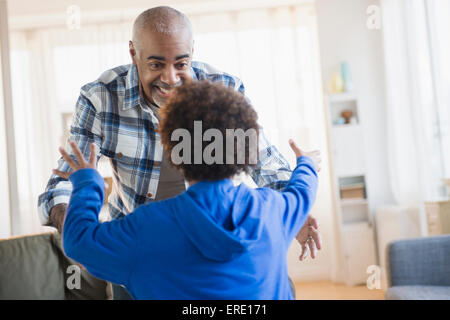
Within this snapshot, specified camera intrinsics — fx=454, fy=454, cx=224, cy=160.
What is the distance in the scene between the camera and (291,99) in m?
4.24

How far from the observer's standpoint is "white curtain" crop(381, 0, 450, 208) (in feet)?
10.3

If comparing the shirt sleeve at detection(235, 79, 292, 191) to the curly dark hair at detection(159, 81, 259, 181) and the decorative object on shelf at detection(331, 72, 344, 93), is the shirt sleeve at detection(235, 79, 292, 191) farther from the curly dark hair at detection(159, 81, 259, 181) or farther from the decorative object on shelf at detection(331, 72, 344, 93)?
the decorative object on shelf at detection(331, 72, 344, 93)

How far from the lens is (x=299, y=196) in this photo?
0.83 meters

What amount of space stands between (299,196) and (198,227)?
22 centimetres

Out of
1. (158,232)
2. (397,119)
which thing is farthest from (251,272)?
(397,119)

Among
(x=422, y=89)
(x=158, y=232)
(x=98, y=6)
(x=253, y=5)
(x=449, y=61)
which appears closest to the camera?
(x=158, y=232)

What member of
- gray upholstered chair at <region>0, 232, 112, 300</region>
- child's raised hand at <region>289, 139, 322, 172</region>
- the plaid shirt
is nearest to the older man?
the plaid shirt

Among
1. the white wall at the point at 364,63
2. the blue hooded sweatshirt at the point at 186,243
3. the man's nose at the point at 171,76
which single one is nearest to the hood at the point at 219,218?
the blue hooded sweatshirt at the point at 186,243

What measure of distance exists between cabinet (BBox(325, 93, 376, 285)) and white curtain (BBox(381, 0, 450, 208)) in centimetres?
28

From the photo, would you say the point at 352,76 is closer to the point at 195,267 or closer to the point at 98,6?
the point at 98,6

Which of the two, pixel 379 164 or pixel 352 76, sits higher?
pixel 352 76

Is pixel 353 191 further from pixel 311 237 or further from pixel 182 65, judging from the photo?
pixel 182 65

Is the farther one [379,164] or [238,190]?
[379,164]

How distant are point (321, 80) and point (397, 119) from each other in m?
0.76
